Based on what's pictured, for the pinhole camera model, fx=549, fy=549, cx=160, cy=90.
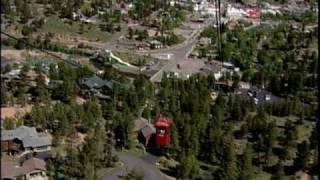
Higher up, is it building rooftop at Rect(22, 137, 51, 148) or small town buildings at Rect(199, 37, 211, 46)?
small town buildings at Rect(199, 37, 211, 46)

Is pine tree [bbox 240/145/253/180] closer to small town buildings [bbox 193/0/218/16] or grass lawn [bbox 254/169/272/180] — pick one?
grass lawn [bbox 254/169/272/180]

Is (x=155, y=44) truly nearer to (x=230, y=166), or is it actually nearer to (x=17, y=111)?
(x=17, y=111)

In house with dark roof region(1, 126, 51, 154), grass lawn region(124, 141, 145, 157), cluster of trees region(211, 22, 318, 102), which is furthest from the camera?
cluster of trees region(211, 22, 318, 102)

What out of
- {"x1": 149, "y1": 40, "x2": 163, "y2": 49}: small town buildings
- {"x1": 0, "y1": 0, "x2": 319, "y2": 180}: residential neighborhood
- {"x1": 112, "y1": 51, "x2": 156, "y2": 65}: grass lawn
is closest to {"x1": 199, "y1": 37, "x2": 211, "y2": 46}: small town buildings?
{"x1": 0, "y1": 0, "x2": 319, "y2": 180}: residential neighborhood

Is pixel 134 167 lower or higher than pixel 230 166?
lower

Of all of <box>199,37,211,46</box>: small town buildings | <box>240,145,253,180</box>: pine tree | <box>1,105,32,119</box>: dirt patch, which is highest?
<box>199,37,211,46</box>: small town buildings

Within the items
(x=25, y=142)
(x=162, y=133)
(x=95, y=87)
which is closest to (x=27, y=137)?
(x=25, y=142)

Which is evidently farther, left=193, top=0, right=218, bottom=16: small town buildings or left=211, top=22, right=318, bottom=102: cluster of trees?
left=193, top=0, right=218, bottom=16: small town buildings
